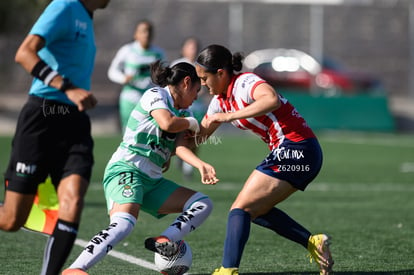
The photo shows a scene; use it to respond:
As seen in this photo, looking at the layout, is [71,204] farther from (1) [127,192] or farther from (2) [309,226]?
(2) [309,226]

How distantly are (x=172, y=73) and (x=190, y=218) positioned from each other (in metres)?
1.11

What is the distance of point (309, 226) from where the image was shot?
947 cm

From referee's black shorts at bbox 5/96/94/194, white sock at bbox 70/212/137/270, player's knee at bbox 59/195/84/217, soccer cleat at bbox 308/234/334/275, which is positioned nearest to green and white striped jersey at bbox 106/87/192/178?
white sock at bbox 70/212/137/270

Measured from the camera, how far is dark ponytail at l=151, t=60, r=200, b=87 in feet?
21.2

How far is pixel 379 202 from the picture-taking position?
38.2 feet

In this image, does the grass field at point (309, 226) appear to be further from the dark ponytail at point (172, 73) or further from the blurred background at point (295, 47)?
the blurred background at point (295, 47)

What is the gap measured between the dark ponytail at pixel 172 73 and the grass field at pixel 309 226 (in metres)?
0.76

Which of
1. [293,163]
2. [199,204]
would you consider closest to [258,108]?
[293,163]

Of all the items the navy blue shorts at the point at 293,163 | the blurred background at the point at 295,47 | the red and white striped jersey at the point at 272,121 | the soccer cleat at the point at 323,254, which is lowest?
the soccer cleat at the point at 323,254

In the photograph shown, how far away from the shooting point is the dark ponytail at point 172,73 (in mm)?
6449

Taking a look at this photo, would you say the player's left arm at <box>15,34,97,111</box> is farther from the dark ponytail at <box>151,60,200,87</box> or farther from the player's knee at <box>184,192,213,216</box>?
the player's knee at <box>184,192,213,216</box>

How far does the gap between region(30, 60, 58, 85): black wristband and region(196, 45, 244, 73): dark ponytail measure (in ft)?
4.24

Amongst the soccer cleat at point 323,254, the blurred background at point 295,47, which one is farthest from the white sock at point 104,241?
the blurred background at point 295,47

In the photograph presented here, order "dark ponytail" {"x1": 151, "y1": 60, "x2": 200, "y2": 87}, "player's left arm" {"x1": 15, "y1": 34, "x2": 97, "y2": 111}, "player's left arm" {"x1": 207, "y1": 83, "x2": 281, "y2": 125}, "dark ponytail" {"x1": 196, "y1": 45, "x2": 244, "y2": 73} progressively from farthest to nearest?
"dark ponytail" {"x1": 151, "y1": 60, "x2": 200, "y2": 87}, "dark ponytail" {"x1": 196, "y1": 45, "x2": 244, "y2": 73}, "player's left arm" {"x1": 207, "y1": 83, "x2": 281, "y2": 125}, "player's left arm" {"x1": 15, "y1": 34, "x2": 97, "y2": 111}
